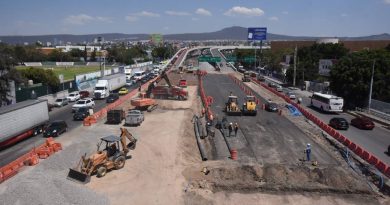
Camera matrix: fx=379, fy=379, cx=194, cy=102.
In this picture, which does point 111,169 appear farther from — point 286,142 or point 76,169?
point 286,142

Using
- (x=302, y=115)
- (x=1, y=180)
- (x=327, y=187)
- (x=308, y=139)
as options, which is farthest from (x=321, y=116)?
(x=1, y=180)

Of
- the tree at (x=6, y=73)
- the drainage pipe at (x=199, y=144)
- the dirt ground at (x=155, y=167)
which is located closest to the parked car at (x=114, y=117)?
the dirt ground at (x=155, y=167)

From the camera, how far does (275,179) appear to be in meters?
26.3

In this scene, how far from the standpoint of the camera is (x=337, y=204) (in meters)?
23.2

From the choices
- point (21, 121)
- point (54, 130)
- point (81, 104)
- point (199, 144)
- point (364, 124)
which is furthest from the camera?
point (81, 104)

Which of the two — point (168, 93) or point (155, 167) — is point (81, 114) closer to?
point (155, 167)

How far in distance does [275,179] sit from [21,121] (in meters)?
23.2

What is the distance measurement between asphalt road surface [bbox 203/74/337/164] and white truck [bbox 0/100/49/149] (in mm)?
17854

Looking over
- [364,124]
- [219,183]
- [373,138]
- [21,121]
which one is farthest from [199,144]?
[364,124]

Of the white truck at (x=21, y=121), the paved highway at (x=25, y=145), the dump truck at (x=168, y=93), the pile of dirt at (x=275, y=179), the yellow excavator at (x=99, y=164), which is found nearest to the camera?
the pile of dirt at (x=275, y=179)

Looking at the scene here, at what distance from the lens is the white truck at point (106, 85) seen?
6368cm

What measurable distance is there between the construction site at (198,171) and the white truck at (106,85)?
23977 millimetres

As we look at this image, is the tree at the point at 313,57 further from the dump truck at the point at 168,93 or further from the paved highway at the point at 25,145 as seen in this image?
the paved highway at the point at 25,145

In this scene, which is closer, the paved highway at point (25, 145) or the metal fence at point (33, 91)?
the paved highway at point (25, 145)
